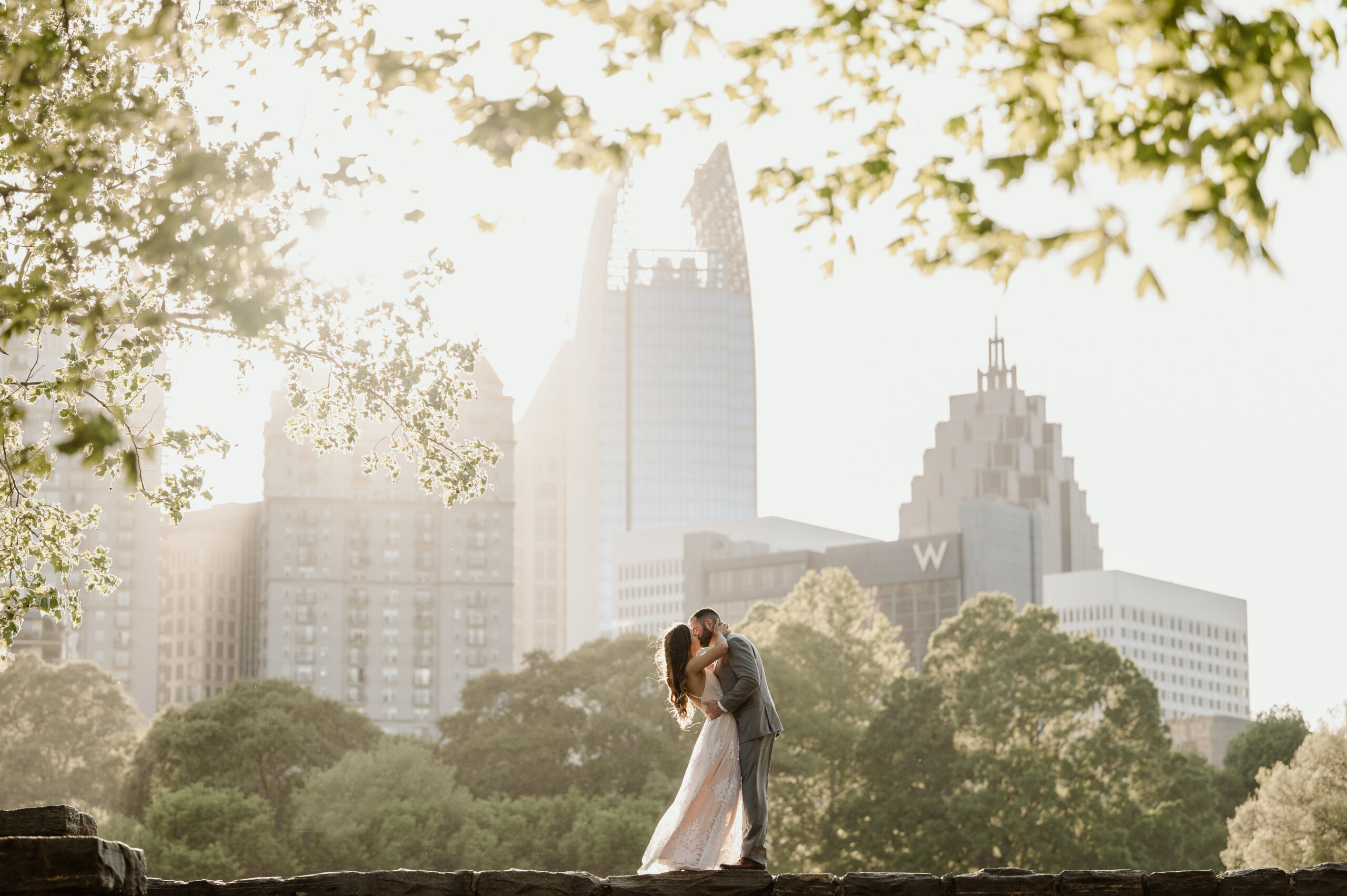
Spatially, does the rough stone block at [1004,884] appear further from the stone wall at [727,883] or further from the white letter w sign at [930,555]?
the white letter w sign at [930,555]

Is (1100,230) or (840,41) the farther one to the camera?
(840,41)

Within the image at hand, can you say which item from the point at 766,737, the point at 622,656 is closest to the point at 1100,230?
the point at 766,737

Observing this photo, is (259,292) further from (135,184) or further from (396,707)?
(396,707)

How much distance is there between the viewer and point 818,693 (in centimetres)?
5766

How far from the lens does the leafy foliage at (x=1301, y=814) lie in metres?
48.6

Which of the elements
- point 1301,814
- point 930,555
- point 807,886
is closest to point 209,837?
point 1301,814

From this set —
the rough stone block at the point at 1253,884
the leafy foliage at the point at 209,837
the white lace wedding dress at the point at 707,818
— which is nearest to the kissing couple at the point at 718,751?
the white lace wedding dress at the point at 707,818

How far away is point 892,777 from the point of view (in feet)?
175

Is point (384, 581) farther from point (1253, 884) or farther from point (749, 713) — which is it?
point (1253, 884)

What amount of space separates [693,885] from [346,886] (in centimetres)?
221

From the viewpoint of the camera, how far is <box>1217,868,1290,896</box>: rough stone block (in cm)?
984

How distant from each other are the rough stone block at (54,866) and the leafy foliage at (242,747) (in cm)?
4923

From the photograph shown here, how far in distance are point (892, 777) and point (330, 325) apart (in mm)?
41228

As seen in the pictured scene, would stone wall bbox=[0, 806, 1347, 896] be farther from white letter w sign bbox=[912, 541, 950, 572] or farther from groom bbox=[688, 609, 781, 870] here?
white letter w sign bbox=[912, 541, 950, 572]
